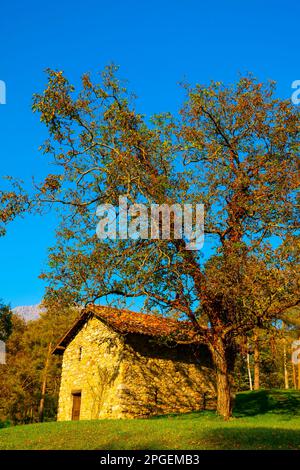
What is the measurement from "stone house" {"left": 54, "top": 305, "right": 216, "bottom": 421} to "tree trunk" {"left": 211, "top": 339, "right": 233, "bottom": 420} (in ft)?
12.1

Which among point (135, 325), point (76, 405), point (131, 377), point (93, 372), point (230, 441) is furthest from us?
point (76, 405)

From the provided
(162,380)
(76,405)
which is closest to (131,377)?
(162,380)

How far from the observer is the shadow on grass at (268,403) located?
21953 millimetres

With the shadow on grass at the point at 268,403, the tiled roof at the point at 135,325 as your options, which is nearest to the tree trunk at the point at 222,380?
the tiled roof at the point at 135,325

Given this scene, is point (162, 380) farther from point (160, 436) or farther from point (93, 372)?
point (160, 436)

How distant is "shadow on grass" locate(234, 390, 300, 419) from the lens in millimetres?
21953

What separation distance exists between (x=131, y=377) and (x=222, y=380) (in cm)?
736

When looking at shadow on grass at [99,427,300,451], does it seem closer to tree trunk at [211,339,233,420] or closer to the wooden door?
tree trunk at [211,339,233,420]

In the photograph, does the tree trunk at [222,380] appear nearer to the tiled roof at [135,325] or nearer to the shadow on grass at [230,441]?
the tiled roof at [135,325]

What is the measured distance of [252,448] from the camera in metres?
Answer: 11.7

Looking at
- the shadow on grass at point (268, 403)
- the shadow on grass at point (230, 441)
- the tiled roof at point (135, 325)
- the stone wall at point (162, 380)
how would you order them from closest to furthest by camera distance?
the shadow on grass at point (230, 441), the tiled roof at point (135, 325), the shadow on grass at point (268, 403), the stone wall at point (162, 380)

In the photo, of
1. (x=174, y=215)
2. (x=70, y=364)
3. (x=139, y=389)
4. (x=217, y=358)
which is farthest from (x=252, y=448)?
→ (x=70, y=364)

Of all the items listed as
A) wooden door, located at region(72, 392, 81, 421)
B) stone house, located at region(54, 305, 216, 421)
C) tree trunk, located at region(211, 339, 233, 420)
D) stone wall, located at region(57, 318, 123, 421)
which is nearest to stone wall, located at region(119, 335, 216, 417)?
stone house, located at region(54, 305, 216, 421)

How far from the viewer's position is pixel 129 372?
24391mm
